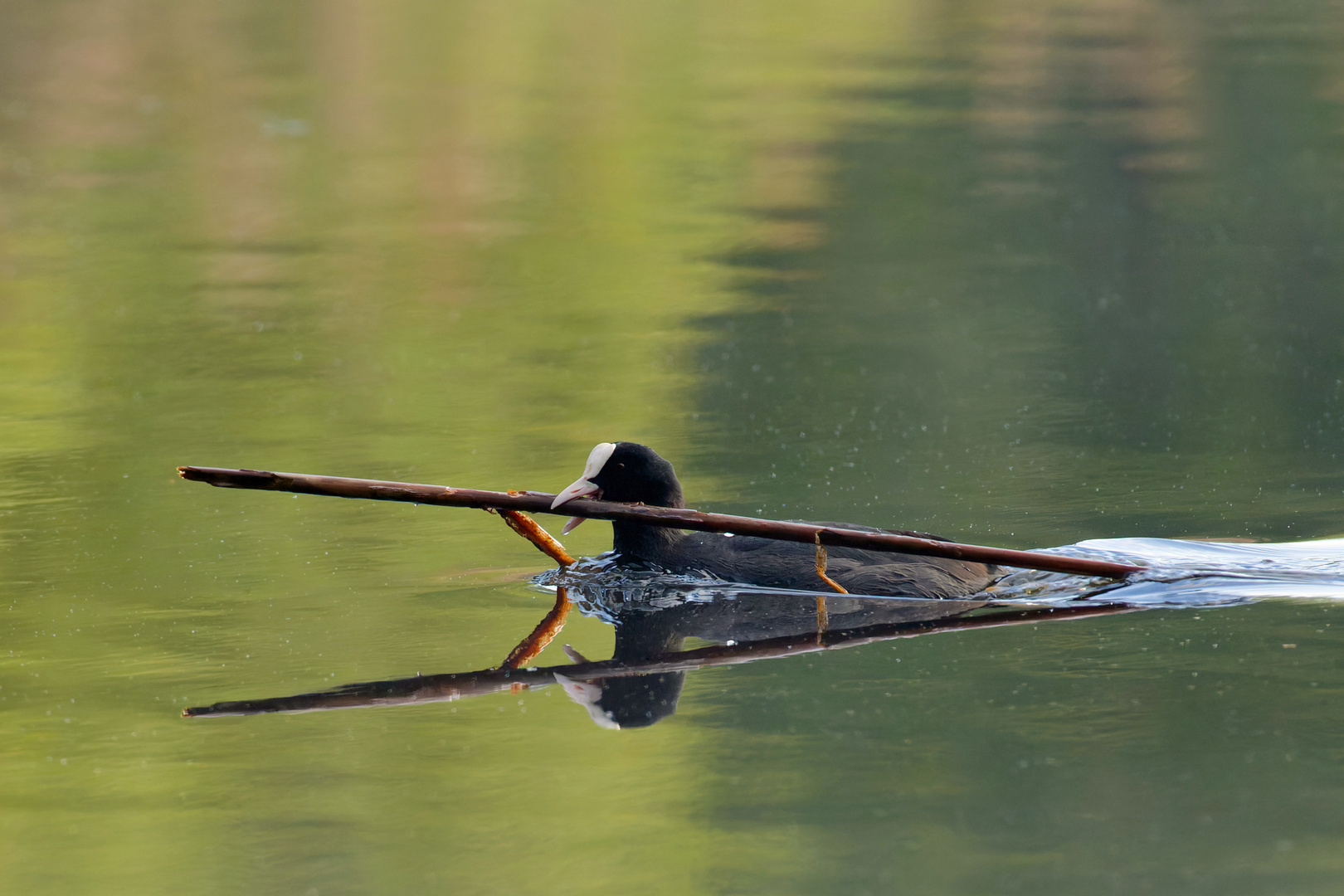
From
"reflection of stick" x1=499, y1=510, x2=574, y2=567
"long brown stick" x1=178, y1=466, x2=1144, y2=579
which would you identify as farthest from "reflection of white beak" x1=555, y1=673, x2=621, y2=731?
"reflection of stick" x1=499, y1=510, x2=574, y2=567

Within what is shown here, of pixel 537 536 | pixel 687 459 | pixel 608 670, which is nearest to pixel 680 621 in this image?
pixel 608 670

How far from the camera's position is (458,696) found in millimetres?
5980

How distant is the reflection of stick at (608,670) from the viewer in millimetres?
5953

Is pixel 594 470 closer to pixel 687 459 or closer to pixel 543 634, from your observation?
pixel 543 634

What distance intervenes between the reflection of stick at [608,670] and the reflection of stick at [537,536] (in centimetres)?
110

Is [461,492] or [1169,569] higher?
[461,492]

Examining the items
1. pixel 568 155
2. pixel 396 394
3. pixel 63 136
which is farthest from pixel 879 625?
pixel 63 136

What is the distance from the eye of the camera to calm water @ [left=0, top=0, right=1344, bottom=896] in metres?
4.91

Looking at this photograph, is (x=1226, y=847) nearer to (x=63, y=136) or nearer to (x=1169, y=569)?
(x=1169, y=569)

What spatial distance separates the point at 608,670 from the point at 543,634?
502mm

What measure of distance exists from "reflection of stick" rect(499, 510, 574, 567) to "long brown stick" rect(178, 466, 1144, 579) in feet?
1.69

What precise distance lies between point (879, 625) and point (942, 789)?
5.37 ft

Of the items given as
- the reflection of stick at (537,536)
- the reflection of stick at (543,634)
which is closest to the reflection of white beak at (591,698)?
the reflection of stick at (543,634)

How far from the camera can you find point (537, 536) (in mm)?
7363
